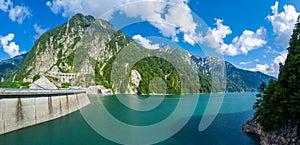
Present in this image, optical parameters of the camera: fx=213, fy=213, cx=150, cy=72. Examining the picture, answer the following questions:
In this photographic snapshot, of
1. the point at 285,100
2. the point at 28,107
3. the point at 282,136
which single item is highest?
the point at 28,107

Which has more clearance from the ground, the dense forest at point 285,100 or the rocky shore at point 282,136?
the dense forest at point 285,100

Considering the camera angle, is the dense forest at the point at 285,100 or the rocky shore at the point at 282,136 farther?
the dense forest at the point at 285,100

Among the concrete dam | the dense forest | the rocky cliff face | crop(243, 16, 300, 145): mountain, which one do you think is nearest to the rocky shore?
crop(243, 16, 300, 145): mountain

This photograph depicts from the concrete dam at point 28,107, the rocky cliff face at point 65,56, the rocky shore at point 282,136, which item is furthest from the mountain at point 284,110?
the rocky cliff face at point 65,56

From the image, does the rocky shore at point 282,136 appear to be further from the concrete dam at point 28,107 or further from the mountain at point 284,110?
the concrete dam at point 28,107

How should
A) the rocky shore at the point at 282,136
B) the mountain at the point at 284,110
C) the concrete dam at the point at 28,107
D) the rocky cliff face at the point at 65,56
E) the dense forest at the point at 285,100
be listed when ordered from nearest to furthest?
1. the rocky shore at the point at 282,136
2. the mountain at the point at 284,110
3. the dense forest at the point at 285,100
4. the concrete dam at the point at 28,107
5. the rocky cliff face at the point at 65,56

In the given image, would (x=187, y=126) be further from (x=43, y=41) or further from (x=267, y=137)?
(x=43, y=41)

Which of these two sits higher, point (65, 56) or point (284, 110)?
point (65, 56)

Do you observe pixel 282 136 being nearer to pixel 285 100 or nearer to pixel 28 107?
pixel 285 100

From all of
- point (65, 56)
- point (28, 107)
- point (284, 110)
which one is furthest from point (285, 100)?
point (65, 56)
